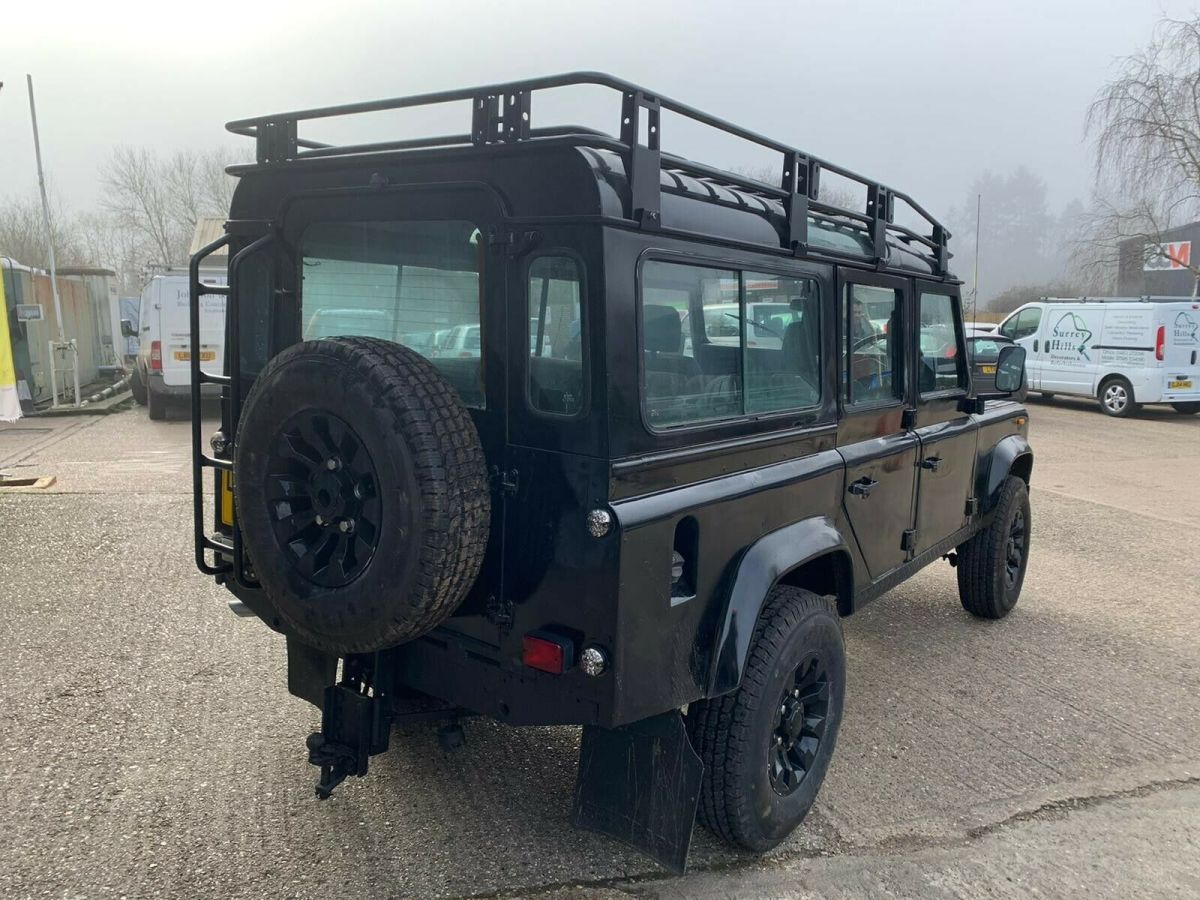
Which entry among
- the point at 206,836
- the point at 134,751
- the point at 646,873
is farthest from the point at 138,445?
the point at 646,873

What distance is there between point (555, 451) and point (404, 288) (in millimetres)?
824

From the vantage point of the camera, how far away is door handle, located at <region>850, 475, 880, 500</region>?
3.52m

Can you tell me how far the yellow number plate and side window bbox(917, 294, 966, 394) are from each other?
9.71 feet

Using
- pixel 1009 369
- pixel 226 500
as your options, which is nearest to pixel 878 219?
pixel 1009 369

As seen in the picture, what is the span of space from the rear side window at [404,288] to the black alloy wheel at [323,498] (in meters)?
0.40

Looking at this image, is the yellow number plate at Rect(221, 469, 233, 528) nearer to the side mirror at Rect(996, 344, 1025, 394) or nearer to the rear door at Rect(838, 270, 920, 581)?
the rear door at Rect(838, 270, 920, 581)

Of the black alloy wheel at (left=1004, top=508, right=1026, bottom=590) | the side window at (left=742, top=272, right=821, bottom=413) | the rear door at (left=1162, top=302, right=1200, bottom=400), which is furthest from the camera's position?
the rear door at (left=1162, top=302, right=1200, bottom=400)

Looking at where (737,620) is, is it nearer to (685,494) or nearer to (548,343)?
(685,494)

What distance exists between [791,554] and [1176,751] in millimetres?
2215

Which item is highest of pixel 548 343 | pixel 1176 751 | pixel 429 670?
pixel 548 343

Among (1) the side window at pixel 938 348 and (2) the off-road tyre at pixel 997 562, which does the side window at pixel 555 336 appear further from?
(2) the off-road tyre at pixel 997 562

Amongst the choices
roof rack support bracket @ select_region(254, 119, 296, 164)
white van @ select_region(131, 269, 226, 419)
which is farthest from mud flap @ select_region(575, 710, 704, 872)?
white van @ select_region(131, 269, 226, 419)

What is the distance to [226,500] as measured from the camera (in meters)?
3.39

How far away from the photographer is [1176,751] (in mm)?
3875
